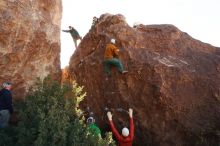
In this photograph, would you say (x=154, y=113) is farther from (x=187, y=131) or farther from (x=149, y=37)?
(x=149, y=37)

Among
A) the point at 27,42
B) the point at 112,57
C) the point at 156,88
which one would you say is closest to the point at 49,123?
the point at 27,42

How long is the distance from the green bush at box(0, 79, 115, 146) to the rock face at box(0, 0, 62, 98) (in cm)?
120

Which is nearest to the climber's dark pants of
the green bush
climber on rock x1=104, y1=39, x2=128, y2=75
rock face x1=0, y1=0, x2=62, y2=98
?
climber on rock x1=104, y1=39, x2=128, y2=75

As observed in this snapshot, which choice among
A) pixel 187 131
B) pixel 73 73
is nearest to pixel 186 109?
pixel 187 131

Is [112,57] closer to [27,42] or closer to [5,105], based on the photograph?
[27,42]

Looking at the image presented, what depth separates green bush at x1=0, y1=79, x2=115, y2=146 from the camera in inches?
526

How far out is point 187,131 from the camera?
1717 centimetres

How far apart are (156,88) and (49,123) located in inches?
212

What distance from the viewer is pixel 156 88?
17.4 metres

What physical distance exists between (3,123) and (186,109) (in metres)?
7.20

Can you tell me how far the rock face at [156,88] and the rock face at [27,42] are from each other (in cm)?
219

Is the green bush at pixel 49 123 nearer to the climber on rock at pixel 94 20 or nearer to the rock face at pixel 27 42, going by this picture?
the rock face at pixel 27 42

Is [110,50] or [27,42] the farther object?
[110,50]

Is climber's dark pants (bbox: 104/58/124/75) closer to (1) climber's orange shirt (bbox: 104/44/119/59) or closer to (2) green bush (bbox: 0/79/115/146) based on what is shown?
(1) climber's orange shirt (bbox: 104/44/119/59)
